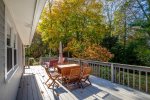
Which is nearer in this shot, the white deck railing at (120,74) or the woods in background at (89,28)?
the white deck railing at (120,74)

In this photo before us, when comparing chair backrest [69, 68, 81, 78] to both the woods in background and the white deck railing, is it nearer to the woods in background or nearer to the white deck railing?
the white deck railing

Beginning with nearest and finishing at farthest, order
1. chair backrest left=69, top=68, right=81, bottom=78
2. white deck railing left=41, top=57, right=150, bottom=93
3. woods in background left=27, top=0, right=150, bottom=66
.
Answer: white deck railing left=41, top=57, right=150, bottom=93
chair backrest left=69, top=68, right=81, bottom=78
woods in background left=27, top=0, right=150, bottom=66

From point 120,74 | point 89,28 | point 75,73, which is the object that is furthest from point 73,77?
point 89,28

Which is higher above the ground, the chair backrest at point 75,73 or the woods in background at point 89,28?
the woods in background at point 89,28

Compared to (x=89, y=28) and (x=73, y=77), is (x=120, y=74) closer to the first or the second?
(x=73, y=77)

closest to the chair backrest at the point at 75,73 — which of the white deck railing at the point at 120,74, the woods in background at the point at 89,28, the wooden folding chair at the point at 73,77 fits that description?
the wooden folding chair at the point at 73,77

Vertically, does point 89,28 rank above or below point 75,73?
above

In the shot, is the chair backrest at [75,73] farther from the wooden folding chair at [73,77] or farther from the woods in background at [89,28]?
the woods in background at [89,28]

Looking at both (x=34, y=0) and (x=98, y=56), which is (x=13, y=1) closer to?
(x=34, y=0)

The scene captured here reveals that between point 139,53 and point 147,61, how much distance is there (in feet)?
2.89

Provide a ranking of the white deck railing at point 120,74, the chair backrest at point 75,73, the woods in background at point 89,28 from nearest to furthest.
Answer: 1. the white deck railing at point 120,74
2. the chair backrest at point 75,73
3. the woods in background at point 89,28

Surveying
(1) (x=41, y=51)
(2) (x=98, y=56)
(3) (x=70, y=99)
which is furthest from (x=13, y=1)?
(1) (x=41, y=51)

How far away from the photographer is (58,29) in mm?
18094

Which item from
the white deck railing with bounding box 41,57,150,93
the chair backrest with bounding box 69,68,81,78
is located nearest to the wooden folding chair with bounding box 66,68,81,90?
the chair backrest with bounding box 69,68,81,78
